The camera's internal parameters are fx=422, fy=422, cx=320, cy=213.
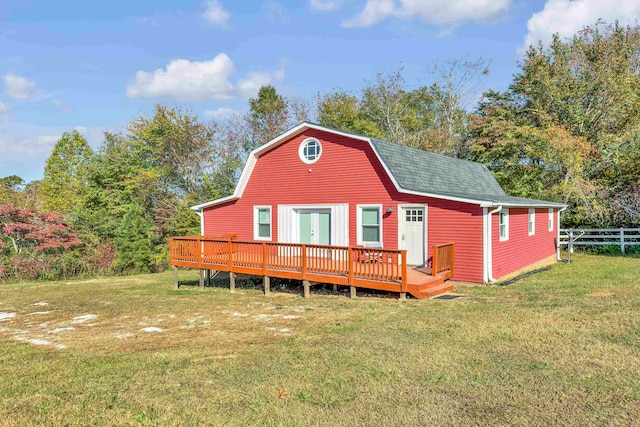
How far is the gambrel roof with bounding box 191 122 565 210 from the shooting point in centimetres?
1289

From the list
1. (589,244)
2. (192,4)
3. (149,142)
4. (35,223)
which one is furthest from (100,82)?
(589,244)

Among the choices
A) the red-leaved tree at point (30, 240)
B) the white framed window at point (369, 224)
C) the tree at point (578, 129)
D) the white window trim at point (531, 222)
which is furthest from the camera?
the tree at point (578, 129)

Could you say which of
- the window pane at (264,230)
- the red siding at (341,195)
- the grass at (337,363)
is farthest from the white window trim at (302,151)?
the grass at (337,363)

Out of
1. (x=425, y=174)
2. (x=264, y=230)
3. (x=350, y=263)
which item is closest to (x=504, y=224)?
(x=425, y=174)

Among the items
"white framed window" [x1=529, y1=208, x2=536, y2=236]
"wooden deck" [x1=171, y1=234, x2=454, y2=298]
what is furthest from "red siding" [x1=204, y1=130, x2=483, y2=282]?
"white framed window" [x1=529, y1=208, x2=536, y2=236]

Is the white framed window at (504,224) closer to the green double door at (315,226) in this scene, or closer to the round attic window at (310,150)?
the green double door at (315,226)

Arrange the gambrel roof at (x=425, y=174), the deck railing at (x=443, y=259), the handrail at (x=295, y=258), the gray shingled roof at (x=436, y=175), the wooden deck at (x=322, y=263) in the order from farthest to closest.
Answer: the gray shingled roof at (x=436, y=175) < the gambrel roof at (x=425, y=174) < the deck railing at (x=443, y=259) < the handrail at (x=295, y=258) < the wooden deck at (x=322, y=263)

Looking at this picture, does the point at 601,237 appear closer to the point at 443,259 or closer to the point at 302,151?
the point at 443,259

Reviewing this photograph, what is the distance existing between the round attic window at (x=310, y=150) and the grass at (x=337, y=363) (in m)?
6.50

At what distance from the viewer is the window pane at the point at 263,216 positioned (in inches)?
643

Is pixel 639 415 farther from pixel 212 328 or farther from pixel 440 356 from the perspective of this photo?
pixel 212 328

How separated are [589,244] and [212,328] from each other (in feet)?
67.2

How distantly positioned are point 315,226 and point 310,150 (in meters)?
2.74

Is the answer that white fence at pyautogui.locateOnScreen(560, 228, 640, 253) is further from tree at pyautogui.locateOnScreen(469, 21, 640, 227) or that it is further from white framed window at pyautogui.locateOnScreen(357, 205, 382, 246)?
white framed window at pyautogui.locateOnScreen(357, 205, 382, 246)
